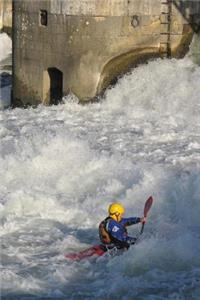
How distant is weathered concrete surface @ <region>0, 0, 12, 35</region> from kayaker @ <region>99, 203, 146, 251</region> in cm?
1996

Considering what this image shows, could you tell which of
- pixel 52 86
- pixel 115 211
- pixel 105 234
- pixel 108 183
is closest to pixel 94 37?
pixel 52 86

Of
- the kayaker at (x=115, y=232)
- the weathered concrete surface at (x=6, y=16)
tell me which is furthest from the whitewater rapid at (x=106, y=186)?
the weathered concrete surface at (x=6, y=16)

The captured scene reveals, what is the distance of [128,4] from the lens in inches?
579

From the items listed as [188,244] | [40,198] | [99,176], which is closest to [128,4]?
[99,176]

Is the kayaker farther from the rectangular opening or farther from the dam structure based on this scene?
the rectangular opening

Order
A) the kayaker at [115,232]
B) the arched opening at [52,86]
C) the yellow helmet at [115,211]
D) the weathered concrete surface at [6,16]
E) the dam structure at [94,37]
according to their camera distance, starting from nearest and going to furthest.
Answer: the kayaker at [115,232], the yellow helmet at [115,211], the dam structure at [94,37], the arched opening at [52,86], the weathered concrete surface at [6,16]

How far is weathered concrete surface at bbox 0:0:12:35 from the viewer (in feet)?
88.6

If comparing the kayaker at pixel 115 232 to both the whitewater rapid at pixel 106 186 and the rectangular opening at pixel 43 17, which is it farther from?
the rectangular opening at pixel 43 17

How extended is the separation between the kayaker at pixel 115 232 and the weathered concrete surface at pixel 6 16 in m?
20.0

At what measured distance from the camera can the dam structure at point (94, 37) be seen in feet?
48.4

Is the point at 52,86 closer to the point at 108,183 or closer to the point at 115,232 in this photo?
the point at 108,183

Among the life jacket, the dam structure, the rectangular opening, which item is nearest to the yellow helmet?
the life jacket

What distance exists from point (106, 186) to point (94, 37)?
533 centimetres

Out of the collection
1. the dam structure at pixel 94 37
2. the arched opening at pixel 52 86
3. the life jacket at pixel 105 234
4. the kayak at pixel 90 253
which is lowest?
the kayak at pixel 90 253
